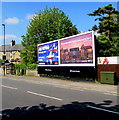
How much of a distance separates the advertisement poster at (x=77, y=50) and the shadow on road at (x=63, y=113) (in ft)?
34.5

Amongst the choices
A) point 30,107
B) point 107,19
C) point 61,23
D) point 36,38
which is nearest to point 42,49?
point 36,38

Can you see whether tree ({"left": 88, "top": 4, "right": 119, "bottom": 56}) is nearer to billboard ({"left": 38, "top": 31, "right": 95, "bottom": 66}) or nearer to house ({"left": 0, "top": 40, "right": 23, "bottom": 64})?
billboard ({"left": 38, "top": 31, "right": 95, "bottom": 66})

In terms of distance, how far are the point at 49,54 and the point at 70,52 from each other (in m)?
4.37

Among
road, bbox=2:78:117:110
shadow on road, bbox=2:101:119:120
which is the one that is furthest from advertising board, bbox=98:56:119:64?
shadow on road, bbox=2:101:119:120

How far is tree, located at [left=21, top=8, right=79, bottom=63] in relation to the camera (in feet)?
109

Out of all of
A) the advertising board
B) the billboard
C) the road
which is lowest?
the road

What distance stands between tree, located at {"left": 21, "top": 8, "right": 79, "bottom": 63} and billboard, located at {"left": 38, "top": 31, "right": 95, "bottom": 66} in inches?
266

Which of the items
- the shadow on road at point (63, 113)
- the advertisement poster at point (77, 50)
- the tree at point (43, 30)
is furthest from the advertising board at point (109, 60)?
the tree at point (43, 30)

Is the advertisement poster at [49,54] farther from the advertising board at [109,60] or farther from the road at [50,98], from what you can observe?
the road at [50,98]

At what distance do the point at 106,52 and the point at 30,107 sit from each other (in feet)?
56.2

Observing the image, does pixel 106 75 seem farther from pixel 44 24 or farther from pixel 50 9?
pixel 50 9

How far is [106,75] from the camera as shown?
17594 millimetres

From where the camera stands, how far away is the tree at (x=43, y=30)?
109 ft

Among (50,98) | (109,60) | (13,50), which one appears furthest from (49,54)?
(13,50)
